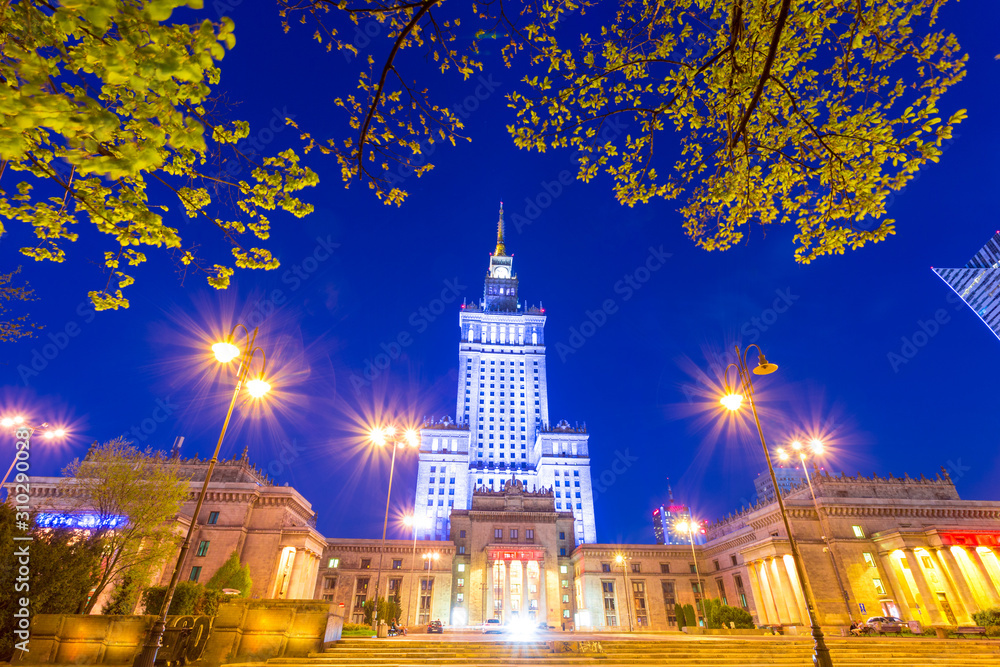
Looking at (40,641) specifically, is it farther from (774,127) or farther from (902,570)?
(902,570)

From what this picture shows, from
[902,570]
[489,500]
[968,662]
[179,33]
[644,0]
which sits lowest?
[968,662]

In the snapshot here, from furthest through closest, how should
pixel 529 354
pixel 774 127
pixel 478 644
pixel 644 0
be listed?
1. pixel 529 354
2. pixel 478 644
3. pixel 774 127
4. pixel 644 0

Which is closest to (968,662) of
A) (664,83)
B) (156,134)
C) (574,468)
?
(664,83)

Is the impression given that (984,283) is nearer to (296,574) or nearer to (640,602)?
(640,602)

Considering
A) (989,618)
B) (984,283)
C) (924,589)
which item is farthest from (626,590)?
(984,283)

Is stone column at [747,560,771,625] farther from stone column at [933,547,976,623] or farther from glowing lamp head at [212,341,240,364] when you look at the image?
glowing lamp head at [212,341,240,364]

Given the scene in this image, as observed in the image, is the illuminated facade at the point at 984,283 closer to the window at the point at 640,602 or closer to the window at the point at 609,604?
the window at the point at 640,602

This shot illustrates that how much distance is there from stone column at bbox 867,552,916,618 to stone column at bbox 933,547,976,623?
10.4 ft

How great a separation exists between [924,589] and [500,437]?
72.7m

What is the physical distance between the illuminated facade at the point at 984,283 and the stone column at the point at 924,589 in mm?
96146

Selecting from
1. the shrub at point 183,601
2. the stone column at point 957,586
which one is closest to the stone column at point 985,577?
the stone column at point 957,586

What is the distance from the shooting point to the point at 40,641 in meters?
13.9

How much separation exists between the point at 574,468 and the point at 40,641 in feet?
297

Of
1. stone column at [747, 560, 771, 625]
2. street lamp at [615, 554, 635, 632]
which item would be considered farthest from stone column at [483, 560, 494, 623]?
stone column at [747, 560, 771, 625]
